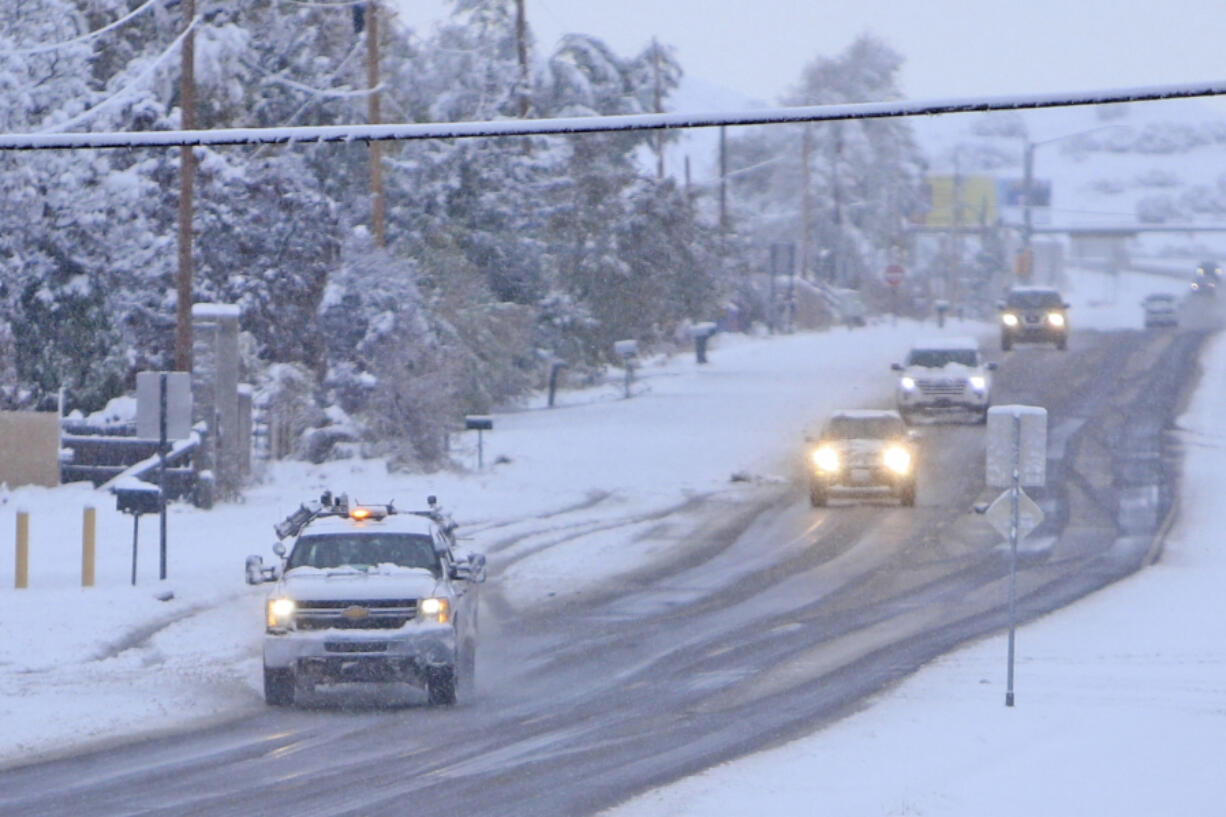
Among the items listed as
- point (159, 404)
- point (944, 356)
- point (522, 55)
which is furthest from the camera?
point (522, 55)

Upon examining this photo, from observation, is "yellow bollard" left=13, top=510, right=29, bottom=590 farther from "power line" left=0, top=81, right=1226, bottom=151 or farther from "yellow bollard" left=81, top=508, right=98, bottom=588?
"power line" left=0, top=81, right=1226, bottom=151

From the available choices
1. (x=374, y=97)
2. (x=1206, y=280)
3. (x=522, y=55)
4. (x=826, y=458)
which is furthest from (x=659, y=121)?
(x=1206, y=280)

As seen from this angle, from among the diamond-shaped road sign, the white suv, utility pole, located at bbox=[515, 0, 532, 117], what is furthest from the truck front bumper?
utility pole, located at bbox=[515, 0, 532, 117]

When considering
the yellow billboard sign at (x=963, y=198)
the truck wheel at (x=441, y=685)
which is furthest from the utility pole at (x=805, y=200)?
the truck wheel at (x=441, y=685)

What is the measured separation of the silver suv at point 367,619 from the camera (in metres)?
16.2

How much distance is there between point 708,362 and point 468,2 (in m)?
13.7

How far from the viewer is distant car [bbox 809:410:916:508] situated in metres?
32.4

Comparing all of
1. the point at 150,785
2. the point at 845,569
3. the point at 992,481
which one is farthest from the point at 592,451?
the point at 150,785

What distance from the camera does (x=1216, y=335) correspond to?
72.8 meters

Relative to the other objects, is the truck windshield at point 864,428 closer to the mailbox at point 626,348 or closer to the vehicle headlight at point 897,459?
the vehicle headlight at point 897,459

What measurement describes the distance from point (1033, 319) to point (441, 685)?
158 feet

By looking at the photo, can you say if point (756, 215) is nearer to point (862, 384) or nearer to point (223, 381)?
point (862, 384)

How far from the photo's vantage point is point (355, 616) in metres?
16.3

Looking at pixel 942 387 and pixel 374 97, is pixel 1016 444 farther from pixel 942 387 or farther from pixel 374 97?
pixel 942 387
